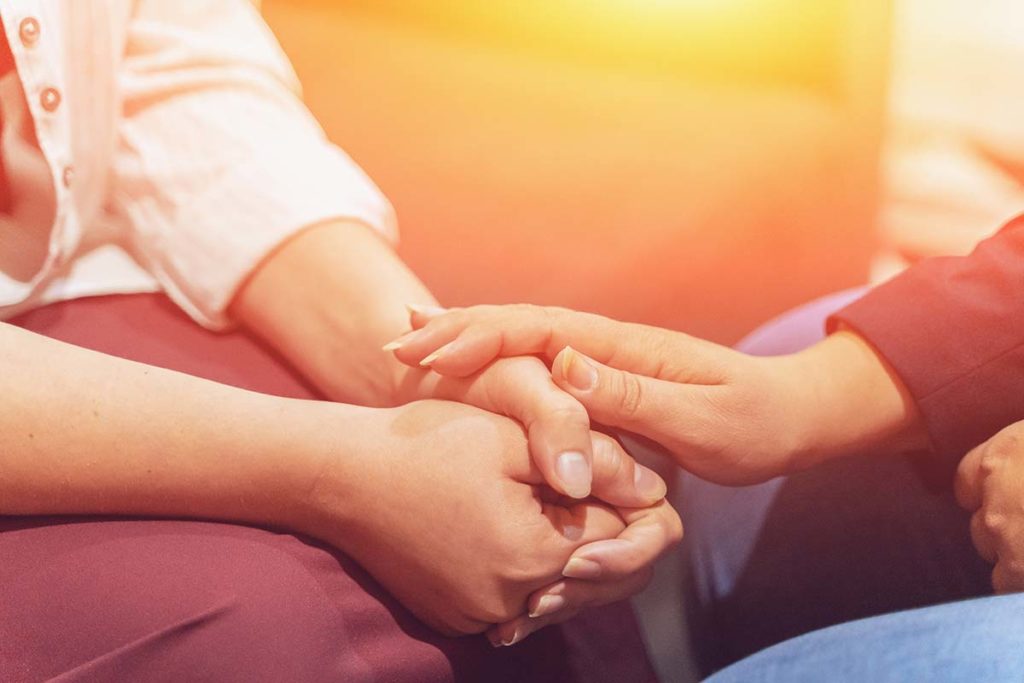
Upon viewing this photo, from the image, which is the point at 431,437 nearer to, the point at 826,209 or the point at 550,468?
the point at 550,468

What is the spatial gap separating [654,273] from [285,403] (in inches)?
18.7

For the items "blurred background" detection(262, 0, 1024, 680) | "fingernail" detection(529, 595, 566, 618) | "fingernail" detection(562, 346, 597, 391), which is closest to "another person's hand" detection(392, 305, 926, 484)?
"fingernail" detection(562, 346, 597, 391)

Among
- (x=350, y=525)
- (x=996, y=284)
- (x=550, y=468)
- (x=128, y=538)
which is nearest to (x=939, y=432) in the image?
(x=996, y=284)

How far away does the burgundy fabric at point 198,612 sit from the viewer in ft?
1.30

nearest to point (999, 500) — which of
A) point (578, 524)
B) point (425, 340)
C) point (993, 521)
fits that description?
point (993, 521)

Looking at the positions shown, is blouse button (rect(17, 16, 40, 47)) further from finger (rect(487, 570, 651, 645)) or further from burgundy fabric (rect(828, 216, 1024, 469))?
burgundy fabric (rect(828, 216, 1024, 469))

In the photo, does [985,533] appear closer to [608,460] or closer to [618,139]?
[608,460]

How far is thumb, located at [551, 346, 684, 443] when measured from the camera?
0.49 metres

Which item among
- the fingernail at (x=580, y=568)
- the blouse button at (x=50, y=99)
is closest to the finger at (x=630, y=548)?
the fingernail at (x=580, y=568)

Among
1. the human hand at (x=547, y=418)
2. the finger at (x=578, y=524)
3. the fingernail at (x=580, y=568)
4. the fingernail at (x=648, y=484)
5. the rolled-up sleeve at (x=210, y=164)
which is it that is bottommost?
the fingernail at (x=580, y=568)

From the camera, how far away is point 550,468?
463 millimetres

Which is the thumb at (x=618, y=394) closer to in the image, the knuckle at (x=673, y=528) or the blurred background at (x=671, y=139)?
the knuckle at (x=673, y=528)

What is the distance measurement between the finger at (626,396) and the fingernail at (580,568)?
3.1 inches

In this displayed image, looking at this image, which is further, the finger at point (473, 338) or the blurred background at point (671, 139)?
the blurred background at point (671, 139)
